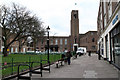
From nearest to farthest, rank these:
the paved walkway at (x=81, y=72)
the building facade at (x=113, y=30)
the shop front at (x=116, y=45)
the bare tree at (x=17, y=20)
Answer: the paved walkway at (x=81, y=72) → the building facade at (x=113, y=30) → the shop front at (x=116, y=45) → the bare tree at (x=17, y=20)

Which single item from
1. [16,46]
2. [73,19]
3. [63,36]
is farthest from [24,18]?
[63,36]

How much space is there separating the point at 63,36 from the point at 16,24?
52272 millimetres

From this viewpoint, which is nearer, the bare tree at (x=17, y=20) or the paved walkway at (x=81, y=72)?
the paved walkway at (x=81, y=72)

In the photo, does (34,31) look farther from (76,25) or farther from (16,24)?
(76,25)

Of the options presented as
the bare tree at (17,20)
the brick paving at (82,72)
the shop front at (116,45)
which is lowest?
the brick paving at (82,72)

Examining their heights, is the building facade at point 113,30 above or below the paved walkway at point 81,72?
above

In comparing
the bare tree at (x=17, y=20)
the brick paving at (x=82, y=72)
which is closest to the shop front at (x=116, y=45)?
the brick paving at (x=82, y=72)

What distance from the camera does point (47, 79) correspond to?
7.44m

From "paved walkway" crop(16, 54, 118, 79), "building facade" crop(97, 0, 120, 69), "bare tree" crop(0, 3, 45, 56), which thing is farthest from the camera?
"bare tree" crop(0, 3, 45, 56)

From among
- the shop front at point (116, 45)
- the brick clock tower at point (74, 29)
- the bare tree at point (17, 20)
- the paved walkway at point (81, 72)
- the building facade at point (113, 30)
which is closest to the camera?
the paved walkway at point (81, 72)

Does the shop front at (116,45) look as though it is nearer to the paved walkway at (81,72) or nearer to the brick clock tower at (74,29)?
the paved walkway at (81,72)

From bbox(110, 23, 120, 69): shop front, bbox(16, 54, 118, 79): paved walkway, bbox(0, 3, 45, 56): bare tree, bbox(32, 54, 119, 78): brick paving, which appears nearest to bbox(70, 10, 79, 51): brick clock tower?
bbox(0, 3, 45, 56): bare tree

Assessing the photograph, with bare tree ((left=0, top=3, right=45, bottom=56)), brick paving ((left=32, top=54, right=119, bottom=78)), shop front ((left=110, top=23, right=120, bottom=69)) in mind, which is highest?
bare tree ((left=0, top=3, right=45, bottom=56))

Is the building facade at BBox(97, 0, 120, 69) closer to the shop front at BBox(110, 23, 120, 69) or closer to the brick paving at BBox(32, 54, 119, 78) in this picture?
the shop front at BBox(110, 23, 120, 69)
